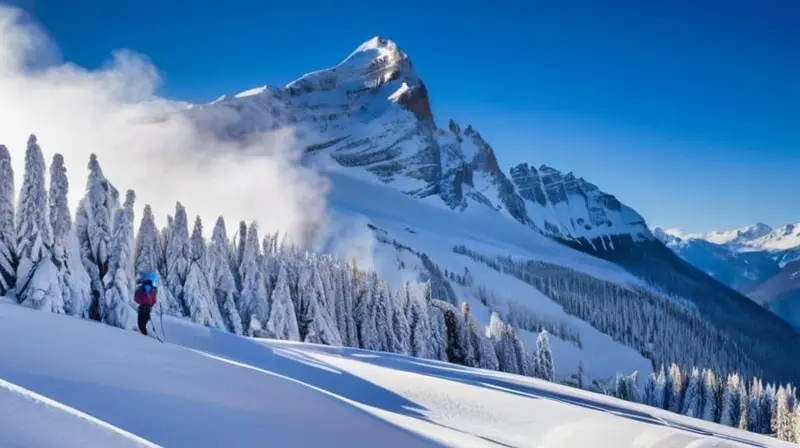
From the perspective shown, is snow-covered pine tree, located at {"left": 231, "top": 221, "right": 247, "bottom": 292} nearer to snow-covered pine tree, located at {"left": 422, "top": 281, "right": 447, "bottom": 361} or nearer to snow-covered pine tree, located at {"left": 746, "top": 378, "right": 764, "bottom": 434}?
snow-covered pine tree, located at {"left": 422, "top": 281, "right": 447, "bottom": 361}

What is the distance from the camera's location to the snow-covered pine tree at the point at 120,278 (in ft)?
81.5

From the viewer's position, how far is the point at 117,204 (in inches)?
1176

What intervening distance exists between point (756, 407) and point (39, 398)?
92778 mm

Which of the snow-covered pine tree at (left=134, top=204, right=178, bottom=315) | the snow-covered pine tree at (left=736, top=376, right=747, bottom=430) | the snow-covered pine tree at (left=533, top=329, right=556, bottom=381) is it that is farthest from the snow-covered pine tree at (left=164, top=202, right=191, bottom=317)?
the snow-covered pine tree at (left=736, top=376, right=747, bottom=430)

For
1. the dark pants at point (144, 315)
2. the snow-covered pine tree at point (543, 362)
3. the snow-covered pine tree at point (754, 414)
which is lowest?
the snow-covered pine tree at point (754, 414)

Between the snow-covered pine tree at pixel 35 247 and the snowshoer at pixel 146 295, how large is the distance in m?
4.14

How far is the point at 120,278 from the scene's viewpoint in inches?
1021

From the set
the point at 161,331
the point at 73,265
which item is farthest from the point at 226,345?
the point at 73,265

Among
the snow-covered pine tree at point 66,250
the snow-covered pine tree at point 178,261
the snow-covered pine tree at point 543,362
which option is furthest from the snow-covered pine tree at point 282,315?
the snow-covered pine tree at point 543,362

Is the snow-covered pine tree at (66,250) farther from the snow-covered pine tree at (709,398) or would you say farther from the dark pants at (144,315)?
the snow-covered pine tree at (709,398)

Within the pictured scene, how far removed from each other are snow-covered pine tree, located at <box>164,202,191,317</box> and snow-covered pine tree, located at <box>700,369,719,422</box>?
71619 mm

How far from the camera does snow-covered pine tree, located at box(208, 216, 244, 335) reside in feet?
152

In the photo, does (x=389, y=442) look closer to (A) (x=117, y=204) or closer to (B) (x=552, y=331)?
(A) (x=117, y=204)

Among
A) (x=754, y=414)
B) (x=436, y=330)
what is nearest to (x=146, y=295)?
(x=436, y=330)
